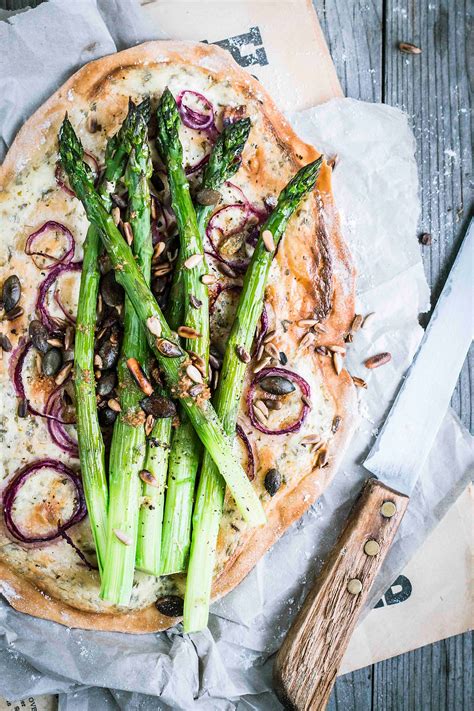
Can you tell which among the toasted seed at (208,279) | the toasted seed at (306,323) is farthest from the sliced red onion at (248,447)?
the toasted seed at (208,279)

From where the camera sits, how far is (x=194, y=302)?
3320 mm

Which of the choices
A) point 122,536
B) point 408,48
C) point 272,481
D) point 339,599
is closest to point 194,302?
point 272,481

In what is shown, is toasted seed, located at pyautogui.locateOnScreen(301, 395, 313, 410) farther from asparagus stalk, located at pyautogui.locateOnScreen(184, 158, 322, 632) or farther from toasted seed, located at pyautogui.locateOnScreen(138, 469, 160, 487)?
toasted seed, located at pyautogui.locateOnScreen(138, 469, 160, 487)

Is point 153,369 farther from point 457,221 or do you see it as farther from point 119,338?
point 457,221

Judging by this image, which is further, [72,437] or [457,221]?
[457,221]

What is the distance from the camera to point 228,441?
3.32 metres

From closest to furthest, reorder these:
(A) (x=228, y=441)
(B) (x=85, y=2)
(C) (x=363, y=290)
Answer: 1. (A) (x=228, y=441)
2. (B) (x=85, y=2)
3. (C) (x=363, y=290)

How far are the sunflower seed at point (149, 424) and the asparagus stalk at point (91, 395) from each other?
22 centimetres

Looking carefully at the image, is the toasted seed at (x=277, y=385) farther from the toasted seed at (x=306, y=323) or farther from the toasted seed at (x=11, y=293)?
the toasted seed at (x=11, y=293)

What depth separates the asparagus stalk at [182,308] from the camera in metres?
3.34

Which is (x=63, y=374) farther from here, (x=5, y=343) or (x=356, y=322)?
(x=356, y=322)

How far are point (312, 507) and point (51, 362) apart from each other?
1.57 meters

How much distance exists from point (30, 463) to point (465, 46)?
334 cm

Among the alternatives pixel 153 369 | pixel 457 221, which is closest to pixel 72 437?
pixel 153 369
